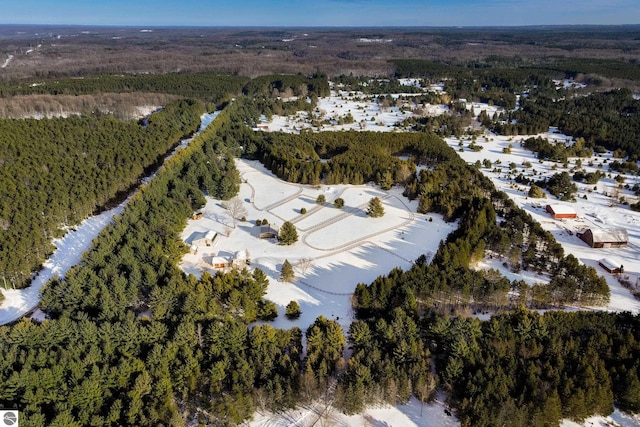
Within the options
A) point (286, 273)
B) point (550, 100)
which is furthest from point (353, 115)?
point (286, 273)

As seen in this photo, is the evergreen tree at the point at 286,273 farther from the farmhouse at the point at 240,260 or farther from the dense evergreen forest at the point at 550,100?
the dense evergreen forest at the point at 550,100

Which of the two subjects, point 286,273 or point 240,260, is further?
point 240,260

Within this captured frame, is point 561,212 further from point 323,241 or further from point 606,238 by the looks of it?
point 323,241

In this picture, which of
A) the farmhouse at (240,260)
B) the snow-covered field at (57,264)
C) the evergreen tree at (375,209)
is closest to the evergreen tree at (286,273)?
the farmhouse at (240,260)

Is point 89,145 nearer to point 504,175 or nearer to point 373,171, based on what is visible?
point 373,171

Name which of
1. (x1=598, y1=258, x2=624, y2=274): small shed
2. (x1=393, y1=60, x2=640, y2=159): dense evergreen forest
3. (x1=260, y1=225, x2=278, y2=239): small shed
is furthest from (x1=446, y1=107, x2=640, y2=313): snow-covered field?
(x1=260, y1=225, x2=278, y2=239): small shed

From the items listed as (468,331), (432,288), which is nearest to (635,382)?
(468,331)
